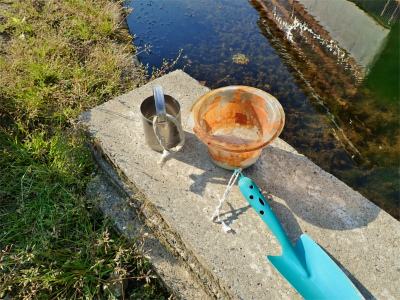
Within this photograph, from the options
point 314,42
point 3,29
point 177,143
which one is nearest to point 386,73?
point 314,42

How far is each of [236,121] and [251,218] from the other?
2.20 feet

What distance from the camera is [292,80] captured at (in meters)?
3.45

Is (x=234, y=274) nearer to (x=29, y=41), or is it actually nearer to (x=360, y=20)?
(x=29, y=41)

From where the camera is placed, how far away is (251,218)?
67.7 inches

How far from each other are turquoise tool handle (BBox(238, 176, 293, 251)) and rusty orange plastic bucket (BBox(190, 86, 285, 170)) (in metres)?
0.20

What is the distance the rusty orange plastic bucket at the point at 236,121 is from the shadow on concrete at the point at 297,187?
4.8 inches

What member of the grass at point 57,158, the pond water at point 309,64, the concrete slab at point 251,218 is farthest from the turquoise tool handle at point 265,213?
the pond water at point 309,64

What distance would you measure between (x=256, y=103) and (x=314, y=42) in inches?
106

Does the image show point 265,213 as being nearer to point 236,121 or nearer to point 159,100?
point 236,121

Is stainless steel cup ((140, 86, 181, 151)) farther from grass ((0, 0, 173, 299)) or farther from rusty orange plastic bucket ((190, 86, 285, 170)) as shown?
grass ((0, 0, 173, 299))

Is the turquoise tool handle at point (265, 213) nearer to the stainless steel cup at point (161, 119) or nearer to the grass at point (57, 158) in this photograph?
the stainless steel cup at point (161, 119)

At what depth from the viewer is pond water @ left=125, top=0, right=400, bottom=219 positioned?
283 cm

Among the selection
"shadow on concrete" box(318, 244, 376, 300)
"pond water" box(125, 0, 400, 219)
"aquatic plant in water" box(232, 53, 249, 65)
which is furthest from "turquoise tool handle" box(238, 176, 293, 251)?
"aquatic plant in water" box(232, 53, 249, 65)

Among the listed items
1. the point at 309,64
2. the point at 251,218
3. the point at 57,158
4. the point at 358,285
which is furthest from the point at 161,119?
the point at 309,64
